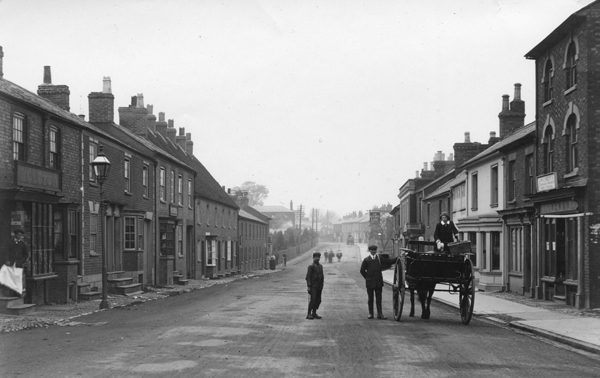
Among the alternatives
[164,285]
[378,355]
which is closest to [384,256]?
[378,355]

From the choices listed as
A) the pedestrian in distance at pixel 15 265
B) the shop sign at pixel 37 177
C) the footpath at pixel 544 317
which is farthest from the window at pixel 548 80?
the pedestrian in distance at pixel 15 265

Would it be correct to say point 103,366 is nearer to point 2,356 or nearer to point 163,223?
point 2,356

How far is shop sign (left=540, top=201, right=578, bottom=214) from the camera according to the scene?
21175mm

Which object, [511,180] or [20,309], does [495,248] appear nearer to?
[511,180]

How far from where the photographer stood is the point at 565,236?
2227cm

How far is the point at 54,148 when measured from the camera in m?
22.4

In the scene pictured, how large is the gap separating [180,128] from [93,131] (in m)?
29.5

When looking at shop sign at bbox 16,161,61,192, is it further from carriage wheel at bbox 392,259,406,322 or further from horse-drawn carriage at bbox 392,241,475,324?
horse-drawn carriage at bbox 392,241,475,324

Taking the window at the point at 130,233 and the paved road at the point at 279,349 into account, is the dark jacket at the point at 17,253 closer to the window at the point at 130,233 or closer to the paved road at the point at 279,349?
the paved road at the point at 279,349

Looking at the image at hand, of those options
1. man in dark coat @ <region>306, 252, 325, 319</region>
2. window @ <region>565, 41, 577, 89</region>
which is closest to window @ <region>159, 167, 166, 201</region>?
man in dark coat @ <region>306, 252, 325, 319</region>

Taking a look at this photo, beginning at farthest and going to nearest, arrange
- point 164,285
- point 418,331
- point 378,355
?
1. point 164,285
2. point 418,331
3. point 378,355

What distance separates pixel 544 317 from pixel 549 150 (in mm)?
8093

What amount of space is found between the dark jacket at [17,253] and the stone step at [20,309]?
105cm

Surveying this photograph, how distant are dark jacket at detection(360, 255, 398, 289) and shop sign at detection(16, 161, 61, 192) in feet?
31.1
